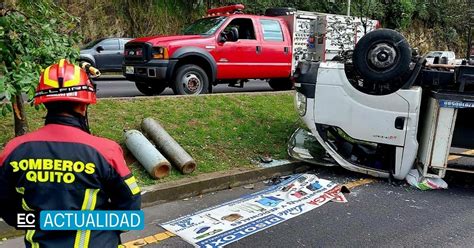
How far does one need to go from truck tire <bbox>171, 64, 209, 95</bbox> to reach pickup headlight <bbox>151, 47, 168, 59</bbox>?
40cm

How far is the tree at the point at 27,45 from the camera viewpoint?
158 inches

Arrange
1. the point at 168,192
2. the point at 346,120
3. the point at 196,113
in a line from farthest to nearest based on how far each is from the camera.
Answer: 1. the point at 196,113
2. the point at 346,120
3. the point at 168,192

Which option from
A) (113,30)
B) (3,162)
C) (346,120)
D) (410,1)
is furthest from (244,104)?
(410,1)

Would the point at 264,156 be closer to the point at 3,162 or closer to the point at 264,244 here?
the point at 264,244

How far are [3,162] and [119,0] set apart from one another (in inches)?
813

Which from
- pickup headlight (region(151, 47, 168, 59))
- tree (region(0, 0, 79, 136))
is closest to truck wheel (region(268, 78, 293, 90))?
pickup headlight (region(151, 47, 168, 59))

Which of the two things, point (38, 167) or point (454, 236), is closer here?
point (38, 167)

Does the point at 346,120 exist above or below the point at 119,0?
below

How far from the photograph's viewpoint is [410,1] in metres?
29.9

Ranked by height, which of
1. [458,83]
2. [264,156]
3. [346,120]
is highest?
[458,83]

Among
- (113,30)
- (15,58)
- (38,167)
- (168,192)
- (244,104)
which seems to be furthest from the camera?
(113,30)

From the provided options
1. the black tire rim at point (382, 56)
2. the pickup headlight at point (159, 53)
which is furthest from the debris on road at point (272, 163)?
the pickup headlight at point (159, 53)

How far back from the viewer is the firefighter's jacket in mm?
1863

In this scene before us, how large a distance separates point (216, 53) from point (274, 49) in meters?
1.83
